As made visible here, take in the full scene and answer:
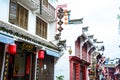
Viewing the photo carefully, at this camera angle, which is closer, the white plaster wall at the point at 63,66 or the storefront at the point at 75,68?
the white plaster wall at the point at 63,66

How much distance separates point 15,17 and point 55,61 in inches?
256

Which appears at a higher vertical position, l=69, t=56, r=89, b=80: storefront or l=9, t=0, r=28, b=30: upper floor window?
l=9, t=0, r=28, b=30: upper floor window

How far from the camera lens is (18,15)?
46.8ft

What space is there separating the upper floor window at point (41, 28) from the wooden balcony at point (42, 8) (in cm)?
44

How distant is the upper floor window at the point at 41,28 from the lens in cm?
1706

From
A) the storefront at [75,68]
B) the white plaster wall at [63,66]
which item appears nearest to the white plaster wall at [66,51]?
the white plaster wall at [63,66]

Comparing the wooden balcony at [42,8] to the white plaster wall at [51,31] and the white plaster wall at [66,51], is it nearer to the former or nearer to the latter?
the white plaster wall at [51,31]

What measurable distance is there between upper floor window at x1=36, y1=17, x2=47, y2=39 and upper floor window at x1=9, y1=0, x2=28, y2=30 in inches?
71.6

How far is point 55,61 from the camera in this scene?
18.8 metres

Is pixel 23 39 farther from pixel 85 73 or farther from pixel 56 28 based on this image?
pixel 85 73

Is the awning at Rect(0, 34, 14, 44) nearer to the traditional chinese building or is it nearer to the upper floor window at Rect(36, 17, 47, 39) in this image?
the traditional chinese building

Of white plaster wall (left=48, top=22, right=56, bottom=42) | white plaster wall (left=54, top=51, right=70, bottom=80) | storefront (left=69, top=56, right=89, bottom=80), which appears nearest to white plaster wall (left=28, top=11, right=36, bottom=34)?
white plaster wall (left=48, top=22, right=56, bottom=42)

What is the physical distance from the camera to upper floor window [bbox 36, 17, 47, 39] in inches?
672

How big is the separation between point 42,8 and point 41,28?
1716mm
